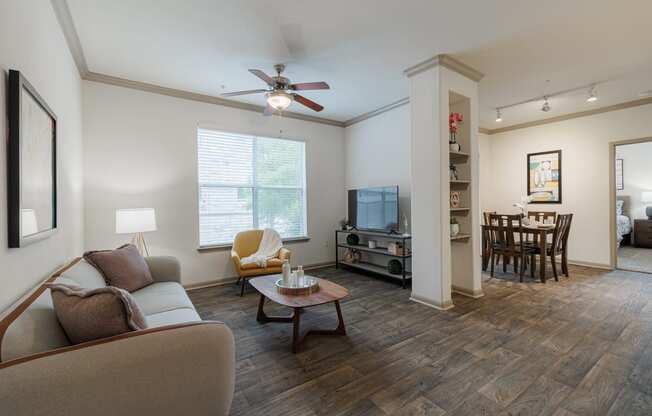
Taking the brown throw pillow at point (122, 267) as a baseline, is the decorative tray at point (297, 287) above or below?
below

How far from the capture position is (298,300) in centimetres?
237

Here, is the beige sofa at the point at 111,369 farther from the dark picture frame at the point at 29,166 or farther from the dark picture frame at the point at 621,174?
the dark picture frame at the point at 621,174

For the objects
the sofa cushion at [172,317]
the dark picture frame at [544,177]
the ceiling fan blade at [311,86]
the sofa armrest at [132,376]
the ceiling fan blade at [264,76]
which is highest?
the ceiling fan blade at [264,76]

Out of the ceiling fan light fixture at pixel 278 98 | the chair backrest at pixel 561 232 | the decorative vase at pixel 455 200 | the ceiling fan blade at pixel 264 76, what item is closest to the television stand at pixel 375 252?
the decorative vase at pixel 455 200

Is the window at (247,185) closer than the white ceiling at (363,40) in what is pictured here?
No

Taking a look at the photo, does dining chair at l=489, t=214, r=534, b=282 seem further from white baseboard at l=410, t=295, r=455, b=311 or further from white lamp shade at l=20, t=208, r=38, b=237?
white lamp shade at l=20, t=208, r=38, b=237

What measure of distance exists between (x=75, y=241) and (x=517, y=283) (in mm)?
5377

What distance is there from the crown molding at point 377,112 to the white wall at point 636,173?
20.7 ft

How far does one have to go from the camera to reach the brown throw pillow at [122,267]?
236 cm

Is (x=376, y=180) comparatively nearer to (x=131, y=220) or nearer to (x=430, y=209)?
(x=430, y=209)

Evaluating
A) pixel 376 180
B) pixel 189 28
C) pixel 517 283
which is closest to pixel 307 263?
pixel 376 180

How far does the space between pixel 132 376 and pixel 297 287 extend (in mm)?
1545

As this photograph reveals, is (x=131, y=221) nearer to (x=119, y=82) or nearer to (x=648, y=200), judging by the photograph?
(x=119, y=82)

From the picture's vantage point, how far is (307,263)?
518 cm
